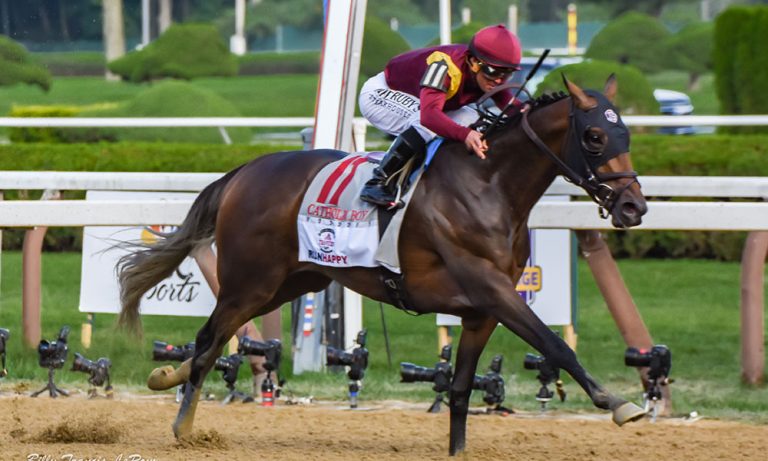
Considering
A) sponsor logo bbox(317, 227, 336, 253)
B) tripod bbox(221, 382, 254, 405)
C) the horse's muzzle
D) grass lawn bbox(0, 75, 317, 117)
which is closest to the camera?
the horse's muzzle

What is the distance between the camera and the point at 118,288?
6.91 meters

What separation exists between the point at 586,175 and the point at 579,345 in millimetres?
3326

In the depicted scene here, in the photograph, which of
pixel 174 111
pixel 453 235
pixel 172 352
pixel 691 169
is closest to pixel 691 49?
pixel 174 111

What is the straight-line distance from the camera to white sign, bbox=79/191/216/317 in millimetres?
6957

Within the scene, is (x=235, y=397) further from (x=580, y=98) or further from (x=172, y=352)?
(x=580, y=98)

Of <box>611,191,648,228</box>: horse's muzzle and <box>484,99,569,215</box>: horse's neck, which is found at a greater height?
<box>484,99,569,215</box>: horse's neck

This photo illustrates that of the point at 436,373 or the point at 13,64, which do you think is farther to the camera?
the point at 13,64

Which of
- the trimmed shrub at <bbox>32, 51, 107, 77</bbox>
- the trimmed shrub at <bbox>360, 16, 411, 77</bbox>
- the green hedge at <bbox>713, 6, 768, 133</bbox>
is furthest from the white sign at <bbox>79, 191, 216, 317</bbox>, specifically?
the trimmed shrub at <bbox>32, 51, 107, 77</bbox>

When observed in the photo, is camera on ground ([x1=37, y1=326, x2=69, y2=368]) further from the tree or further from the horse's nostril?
the tree

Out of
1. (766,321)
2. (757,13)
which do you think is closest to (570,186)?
(766,321)

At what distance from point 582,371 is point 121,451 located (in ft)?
5.76

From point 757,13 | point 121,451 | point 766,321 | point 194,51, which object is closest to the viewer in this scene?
point 121,451

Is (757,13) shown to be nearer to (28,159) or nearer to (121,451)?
(28,159)

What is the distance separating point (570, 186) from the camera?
20.3 feet
